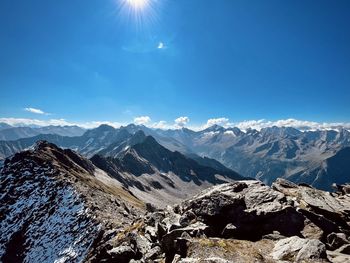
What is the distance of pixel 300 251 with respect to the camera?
16.2m

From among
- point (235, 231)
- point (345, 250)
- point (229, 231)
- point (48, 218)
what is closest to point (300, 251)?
point (345, 250)

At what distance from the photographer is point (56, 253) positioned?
4466 centimetres

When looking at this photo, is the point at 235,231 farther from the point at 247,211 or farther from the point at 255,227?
the point at 247,211

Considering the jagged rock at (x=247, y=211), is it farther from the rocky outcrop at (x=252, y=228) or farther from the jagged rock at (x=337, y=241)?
the jagged rock at (x=337, y=241)

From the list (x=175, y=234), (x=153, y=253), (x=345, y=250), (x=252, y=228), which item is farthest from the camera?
(x=252, y=228)

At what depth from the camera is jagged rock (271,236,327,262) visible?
15745 mm

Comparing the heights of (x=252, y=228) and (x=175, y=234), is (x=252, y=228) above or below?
above

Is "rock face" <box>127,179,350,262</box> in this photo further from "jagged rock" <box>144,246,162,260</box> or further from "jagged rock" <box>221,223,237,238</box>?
"jagged rock" <box>144,246,162,260</box>

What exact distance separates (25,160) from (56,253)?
5250cm

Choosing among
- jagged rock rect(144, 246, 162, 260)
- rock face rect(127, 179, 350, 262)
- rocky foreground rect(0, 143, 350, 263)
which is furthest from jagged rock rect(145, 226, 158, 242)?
jagged rock rect(144, 246, 162, 260)

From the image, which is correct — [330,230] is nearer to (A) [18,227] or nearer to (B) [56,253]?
(B) [56,253]

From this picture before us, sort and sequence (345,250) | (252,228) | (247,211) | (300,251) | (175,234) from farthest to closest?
(247,211)
(252,228)
(175,234)
(345,250)
(300,251)

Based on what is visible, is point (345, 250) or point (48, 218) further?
point (48, 218)

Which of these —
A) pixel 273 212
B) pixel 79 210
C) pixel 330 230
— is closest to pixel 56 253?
pixel 79 210
